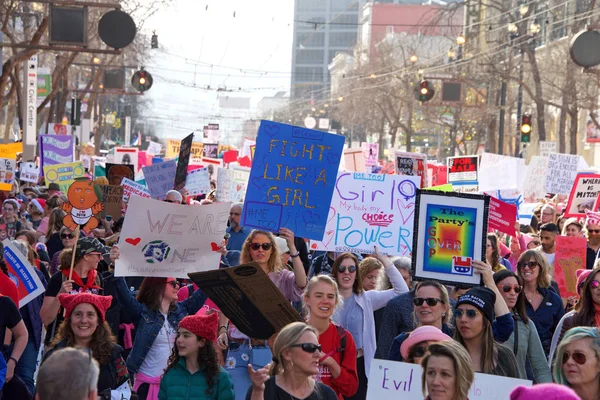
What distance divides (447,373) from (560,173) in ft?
59.9

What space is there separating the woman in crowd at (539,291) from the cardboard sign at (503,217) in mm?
2424

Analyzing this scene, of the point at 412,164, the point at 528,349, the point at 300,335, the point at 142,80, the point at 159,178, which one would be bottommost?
the point at 528,349

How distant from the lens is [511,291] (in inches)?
318

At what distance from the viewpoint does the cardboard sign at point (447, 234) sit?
8086mm

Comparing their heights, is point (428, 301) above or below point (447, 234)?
below

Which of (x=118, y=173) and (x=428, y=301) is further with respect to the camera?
(x=118, y=173)

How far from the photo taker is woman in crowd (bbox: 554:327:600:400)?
5.93 metres

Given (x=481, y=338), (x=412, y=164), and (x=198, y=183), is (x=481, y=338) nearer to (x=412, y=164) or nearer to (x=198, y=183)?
(x=412, y=164)

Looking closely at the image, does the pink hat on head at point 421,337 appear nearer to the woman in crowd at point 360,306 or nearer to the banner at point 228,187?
the woman in crowd at point 360,306

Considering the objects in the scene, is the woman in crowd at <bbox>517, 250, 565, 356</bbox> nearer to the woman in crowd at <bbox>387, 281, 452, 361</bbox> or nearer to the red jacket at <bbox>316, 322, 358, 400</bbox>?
the woman in crowd at <bbox>387, 281, 452, 361</bbox>

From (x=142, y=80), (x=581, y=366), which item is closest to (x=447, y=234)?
(x=581, y=366)

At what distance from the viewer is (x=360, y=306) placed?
348 inches

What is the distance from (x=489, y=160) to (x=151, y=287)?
613 inches

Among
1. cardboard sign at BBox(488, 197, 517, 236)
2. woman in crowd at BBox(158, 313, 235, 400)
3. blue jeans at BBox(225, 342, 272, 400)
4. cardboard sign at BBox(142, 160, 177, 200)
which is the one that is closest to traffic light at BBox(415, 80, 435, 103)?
cardboard sign at BBox(142, 160, 177, 200)
